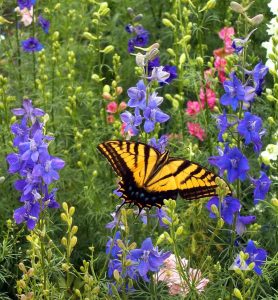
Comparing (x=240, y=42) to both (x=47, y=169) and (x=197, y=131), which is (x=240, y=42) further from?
(x=197, y=131)

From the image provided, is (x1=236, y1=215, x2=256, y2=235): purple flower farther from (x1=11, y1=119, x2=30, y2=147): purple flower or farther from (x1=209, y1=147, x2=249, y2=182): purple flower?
(x1=11, y1=119, x2=30, y2=147): purple flower

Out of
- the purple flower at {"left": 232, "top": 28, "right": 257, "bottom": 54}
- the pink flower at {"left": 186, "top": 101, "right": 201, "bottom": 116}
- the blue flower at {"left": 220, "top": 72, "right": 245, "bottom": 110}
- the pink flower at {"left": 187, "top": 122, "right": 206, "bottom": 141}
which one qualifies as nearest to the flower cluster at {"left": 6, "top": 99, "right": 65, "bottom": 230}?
the blue flower at {"left": 220, "top": 72, "right": 245, "bottom": 110}

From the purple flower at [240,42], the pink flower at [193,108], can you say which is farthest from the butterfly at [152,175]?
the pink flower at [193,108]

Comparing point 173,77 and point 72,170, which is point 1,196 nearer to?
point 72,170

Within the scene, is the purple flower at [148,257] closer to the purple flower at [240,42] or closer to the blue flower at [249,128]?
the blue flower at [249,128]

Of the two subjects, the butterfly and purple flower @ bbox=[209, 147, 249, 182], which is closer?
the butterfly

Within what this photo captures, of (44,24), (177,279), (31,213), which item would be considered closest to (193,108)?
(44,24)

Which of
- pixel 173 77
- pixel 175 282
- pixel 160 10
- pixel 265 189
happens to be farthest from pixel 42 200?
pixel 160 10
